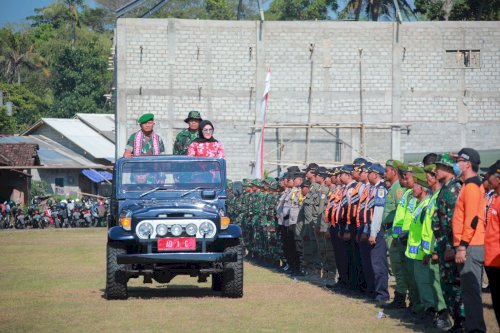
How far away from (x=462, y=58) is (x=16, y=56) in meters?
45.3

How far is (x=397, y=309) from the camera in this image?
15.2 meters


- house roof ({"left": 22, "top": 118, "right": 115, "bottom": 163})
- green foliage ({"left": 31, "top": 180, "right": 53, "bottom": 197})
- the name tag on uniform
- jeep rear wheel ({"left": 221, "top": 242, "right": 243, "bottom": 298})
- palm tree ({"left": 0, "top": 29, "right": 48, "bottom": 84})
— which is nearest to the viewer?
the name tag on uniform

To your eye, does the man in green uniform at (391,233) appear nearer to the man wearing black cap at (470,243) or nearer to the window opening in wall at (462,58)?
the man wearing black cap at (470,243)

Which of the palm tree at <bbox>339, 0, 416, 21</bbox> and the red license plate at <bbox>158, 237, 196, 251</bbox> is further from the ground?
the palm tree at <bbox>339, 0, 416, 21</bbox>

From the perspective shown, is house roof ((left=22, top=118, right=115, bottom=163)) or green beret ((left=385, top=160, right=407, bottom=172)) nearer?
green beret ((left=385, top=160, right=407, bottom=172))

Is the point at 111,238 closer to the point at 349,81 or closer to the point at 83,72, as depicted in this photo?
the point at 349,81

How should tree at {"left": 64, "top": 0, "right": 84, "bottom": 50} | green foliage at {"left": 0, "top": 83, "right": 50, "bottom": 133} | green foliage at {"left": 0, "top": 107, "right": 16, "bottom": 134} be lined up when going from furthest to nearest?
tree at {"left": 64, "top": 0, "right": 84, "bottom": 50}
green foliage at {"left": 0, "top": 83, "right": 50, "bottom": 133}
green foliage at {"left": 0, "top": 107, "right": 16, "bottom": 134}

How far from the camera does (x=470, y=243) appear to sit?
11531 mm

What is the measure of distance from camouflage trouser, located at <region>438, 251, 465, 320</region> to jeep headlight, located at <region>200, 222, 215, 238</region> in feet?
15.3

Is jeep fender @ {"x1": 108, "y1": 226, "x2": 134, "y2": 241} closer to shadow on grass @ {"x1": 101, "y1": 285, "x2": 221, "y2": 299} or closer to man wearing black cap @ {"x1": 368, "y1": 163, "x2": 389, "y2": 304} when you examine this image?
shadow on grass @ {"x1": 101, "y1": 285, "x2": 221, "y2": 299}

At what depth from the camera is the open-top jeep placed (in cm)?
1625

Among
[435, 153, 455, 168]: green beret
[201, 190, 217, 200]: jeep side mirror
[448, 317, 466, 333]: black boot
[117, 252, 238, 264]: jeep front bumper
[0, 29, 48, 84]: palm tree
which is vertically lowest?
[448, 317, 466, 333]: black boot

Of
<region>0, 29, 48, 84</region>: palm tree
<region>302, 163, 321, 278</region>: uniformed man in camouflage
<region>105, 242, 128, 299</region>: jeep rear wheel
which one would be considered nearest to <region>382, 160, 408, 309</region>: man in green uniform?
<region>105, 242, 128, 299</region>: jeep rear wheel

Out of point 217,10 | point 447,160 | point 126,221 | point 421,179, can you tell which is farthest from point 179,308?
point 217,10
